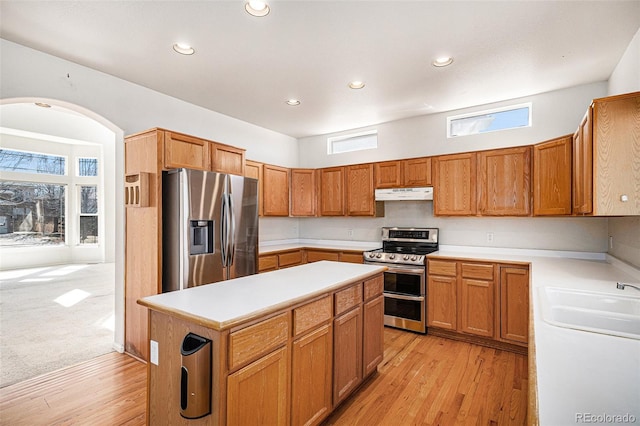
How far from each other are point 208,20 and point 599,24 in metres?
2.93

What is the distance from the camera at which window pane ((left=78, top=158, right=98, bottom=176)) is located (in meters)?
8.41

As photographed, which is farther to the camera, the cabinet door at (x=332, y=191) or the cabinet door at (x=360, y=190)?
the cabinet door at (x=332, y=191)

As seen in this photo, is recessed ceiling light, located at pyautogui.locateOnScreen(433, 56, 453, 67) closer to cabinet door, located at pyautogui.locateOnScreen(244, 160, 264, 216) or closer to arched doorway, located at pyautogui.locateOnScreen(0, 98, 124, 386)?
cabinet door, located at pyautogui.locateOnScreen(244, 160, 264, 216)

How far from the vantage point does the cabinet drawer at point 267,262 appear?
4215 mm

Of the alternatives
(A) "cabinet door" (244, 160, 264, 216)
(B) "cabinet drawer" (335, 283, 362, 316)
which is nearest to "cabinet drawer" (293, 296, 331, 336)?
(B) "cabinet drawer" (335, 283, 362, 316)

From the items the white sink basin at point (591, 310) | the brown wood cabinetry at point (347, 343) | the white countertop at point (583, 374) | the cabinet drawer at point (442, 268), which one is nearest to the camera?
the white countertop at point (583, 374)

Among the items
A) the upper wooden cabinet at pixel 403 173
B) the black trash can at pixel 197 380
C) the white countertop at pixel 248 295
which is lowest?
the black trash can at pixel 197 380

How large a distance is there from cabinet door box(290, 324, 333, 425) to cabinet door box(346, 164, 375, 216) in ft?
9.31

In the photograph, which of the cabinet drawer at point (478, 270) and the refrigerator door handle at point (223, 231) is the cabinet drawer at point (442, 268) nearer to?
the cabinet drawer at point (478, 270)

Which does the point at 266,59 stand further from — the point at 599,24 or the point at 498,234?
the point at 498,234

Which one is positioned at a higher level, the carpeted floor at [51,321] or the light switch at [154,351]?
the light switch at [154,351]

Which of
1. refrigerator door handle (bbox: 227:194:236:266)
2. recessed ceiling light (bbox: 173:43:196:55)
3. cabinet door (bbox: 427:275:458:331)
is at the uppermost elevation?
recessed ceiling light (bbox: 173:43:196:55)

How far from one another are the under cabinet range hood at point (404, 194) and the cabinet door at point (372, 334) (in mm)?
1907

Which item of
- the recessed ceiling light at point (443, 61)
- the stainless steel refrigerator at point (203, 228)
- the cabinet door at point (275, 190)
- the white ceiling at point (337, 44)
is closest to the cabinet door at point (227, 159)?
the stainless steel refrigerator at point (203, 228)
